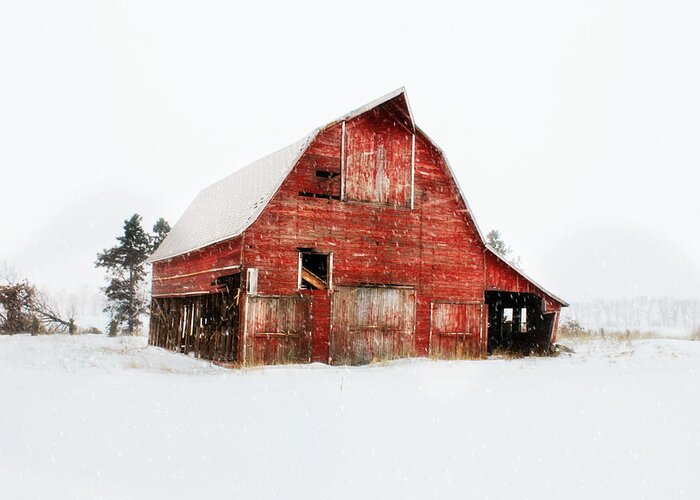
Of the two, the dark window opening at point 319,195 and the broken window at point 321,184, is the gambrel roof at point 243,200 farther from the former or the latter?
the dark window opening at point 319,195

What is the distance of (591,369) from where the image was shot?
17.5 metres

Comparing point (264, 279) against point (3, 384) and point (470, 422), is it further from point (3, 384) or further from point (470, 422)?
point (470, 422)

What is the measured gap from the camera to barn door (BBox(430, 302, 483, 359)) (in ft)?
70.0

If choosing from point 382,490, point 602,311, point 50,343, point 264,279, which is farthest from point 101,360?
point 602,311

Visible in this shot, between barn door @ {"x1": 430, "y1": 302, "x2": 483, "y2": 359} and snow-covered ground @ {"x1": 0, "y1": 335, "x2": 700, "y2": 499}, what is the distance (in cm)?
668

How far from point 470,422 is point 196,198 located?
79.9 feet

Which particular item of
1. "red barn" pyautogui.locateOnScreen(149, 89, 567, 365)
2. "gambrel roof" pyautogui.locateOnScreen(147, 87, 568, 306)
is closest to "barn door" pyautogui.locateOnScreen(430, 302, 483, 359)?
"red barn" pyautogui.locateOnScreen(149, 89, 567, 365)

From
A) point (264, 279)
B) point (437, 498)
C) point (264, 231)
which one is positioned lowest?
point (437, 498)

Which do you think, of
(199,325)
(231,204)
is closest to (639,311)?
(231,204)

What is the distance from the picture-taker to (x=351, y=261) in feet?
66.2

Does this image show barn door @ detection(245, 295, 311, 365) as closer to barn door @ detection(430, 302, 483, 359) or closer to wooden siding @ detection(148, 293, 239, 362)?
wooden siding @ detection(148, 293, 239, 362)

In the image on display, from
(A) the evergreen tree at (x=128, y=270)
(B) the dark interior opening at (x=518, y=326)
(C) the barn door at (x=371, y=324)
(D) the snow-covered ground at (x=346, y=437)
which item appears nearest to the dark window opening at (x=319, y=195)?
(C) the barn door at (x=371, y=324)

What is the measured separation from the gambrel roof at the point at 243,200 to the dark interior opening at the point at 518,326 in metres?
1.24

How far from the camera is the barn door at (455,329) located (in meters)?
21.3
